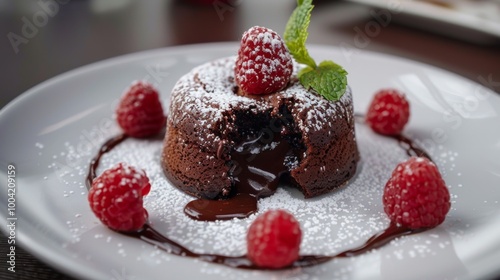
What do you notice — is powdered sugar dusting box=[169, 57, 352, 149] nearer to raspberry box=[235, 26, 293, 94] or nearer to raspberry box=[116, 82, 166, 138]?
raspberry box=[235, 26, 293, 94]

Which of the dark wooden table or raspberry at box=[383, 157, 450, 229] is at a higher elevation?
raspberry at box=[383, 157, 450, 229]

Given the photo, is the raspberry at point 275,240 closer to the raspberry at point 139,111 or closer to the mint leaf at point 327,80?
the mint leaf at point 327,80

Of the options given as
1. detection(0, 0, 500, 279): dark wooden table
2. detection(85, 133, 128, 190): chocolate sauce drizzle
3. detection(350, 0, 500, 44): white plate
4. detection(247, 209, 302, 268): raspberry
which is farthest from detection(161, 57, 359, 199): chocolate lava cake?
detection(350, 0, 500, 44): white plate

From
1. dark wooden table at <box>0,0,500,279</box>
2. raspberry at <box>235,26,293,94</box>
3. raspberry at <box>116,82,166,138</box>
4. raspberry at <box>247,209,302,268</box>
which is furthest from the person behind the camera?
dark wooden table at <box>0,0,500,279</box>

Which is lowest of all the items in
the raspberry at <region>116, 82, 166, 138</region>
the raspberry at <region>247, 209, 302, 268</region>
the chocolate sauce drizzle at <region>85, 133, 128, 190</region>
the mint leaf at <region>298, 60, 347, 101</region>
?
the chocolate sauce drizzle at <region>85, 133, 128, 190</region>

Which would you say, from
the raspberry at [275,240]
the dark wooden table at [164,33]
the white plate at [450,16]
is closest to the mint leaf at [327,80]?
the raspberry at [275,240]

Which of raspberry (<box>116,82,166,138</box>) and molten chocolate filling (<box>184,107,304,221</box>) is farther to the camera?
raspberry (<box>116,82,166,138</box>)

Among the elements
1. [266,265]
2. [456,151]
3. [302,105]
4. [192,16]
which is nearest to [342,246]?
[266,265]
